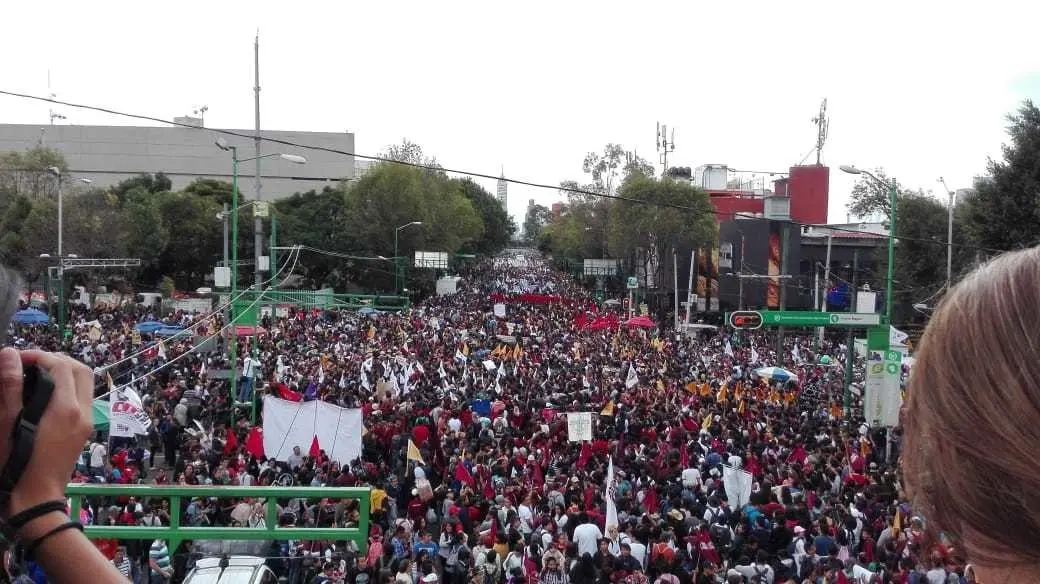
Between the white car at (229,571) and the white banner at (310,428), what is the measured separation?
5703 millimetres

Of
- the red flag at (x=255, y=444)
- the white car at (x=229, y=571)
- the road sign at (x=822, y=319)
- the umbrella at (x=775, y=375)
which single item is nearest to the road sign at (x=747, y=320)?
the road sign at (x=822, y=319)

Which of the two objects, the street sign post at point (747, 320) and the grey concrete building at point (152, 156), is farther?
the grey concrete building at point (152, 156)

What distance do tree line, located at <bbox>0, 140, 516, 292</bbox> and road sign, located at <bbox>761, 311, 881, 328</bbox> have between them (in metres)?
37.4

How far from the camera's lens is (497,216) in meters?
114

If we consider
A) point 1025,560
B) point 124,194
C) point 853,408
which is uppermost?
point 124,194

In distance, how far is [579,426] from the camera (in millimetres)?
14883

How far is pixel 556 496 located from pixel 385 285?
5451 cm

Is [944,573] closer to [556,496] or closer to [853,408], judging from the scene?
[556,496]

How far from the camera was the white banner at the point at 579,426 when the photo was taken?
48.5 feet

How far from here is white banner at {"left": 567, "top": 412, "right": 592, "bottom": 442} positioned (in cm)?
1479

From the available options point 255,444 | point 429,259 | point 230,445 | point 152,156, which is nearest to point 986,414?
point 255,444

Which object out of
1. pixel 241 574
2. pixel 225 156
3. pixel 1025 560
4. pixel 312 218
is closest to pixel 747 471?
pixel 241 574

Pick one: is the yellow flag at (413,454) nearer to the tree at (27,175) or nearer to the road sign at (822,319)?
the road sign at (822,319)

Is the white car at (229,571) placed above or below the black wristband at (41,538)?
below
